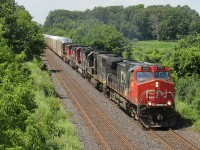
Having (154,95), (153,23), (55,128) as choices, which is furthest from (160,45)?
(55,128)

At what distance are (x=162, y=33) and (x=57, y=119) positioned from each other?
10641 cm

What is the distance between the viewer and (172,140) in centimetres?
1922

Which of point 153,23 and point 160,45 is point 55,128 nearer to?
point 160,45

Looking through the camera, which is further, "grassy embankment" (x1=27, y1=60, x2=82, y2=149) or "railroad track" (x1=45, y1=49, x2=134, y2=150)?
"railroad track" (x1=45, y1=49, x2=134, y2=150)

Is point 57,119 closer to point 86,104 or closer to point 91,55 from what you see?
point 86,104

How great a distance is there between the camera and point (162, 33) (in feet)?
407

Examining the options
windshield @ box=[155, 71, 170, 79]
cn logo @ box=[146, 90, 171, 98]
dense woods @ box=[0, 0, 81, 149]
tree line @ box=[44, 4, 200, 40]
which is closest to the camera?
dense woods @ box=[0, 0, 81, 149]

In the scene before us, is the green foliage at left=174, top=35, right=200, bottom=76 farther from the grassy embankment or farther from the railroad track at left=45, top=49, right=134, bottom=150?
the grassy embankment

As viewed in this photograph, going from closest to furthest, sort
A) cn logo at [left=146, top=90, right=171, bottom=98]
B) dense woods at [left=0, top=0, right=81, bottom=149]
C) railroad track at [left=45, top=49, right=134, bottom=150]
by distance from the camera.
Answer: dense woods at [left=0, top=0, right=81, bottom=149], railroad track at [left=45, top=49, right=134, bottom=150], cn logo at [left=146, top=90, right=171, bottom=98]

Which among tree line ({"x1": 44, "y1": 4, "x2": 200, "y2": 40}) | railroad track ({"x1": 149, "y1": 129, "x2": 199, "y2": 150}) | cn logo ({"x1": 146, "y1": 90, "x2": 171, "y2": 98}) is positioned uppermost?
tree line ({"x1": 44, "y1": 4, "x2": 200, "y2": 40})

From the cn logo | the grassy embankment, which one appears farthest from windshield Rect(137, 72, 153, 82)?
the grassy embankment

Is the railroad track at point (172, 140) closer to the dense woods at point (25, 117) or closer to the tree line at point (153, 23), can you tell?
the dense woods at point (25, 117)

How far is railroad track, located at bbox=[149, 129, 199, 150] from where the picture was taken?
18.0 metres

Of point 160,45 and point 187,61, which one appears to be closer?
point 187,61
